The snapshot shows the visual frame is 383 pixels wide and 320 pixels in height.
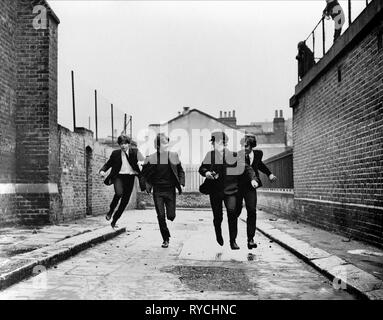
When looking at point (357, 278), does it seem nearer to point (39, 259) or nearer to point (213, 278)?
point (213, 278)

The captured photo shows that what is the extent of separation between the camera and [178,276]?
230 inches

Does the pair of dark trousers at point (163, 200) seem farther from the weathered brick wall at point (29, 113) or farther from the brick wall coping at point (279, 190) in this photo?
the brick wall coping at point (279, 190)

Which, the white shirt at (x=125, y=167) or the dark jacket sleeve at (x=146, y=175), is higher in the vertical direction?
the white shirt at (x=125, y=167)

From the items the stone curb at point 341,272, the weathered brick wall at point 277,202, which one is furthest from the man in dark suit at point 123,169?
the weathered brick wall at point 277,202

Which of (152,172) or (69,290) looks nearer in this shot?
(69,290)

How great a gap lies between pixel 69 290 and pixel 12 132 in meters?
7.29

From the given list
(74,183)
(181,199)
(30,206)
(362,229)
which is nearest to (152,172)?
(362,229)

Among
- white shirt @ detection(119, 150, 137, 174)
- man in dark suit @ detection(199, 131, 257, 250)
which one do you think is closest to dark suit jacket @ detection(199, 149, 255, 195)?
man in dark suit @ detection(199, 131, 257, 250)

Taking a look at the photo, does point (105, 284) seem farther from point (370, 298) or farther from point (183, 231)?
point (183, 231)

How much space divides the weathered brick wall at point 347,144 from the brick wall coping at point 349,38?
0.09m

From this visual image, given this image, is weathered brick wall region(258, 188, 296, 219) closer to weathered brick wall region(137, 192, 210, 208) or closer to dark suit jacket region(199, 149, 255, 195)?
weathered brick wall region(137, 192, 210, 208)

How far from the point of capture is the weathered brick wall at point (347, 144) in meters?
7.81

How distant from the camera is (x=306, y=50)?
43.5 feet
